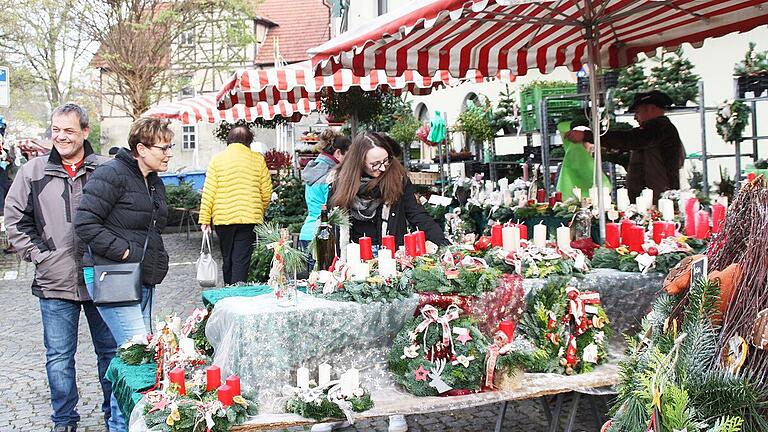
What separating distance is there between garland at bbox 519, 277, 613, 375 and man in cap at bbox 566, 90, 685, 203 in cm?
268

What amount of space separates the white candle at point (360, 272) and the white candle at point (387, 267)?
0.06 m

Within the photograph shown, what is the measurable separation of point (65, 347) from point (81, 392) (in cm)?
126

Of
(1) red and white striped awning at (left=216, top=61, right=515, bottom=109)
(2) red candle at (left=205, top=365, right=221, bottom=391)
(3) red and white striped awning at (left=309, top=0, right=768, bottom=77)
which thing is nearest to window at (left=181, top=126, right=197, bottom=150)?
(1) red and white striped awning at (left=216, top=61, right=515, bottom=109)

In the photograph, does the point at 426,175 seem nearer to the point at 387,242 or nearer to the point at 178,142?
the point at 387,242

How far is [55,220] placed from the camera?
429 centimetres

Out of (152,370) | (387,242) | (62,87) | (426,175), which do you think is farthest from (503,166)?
(62,87)

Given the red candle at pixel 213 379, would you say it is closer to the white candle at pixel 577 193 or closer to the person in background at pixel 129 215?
the person in background at pixel 129 215

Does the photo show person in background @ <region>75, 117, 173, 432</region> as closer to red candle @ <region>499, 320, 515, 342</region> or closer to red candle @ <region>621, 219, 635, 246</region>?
red candle @ <region>499, 320, 515, 342</region>

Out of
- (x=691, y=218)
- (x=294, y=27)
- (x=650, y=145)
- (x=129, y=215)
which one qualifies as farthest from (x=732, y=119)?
(x=294, y=27)

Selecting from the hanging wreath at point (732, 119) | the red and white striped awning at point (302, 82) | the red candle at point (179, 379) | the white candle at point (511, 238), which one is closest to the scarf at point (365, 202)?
the white candle at point (511, 238)

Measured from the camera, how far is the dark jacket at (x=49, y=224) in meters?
4.25

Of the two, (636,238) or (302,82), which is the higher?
(302,82)

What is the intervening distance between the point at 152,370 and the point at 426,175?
6452 mm

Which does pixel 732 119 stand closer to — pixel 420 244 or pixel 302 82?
pixel 302 82
